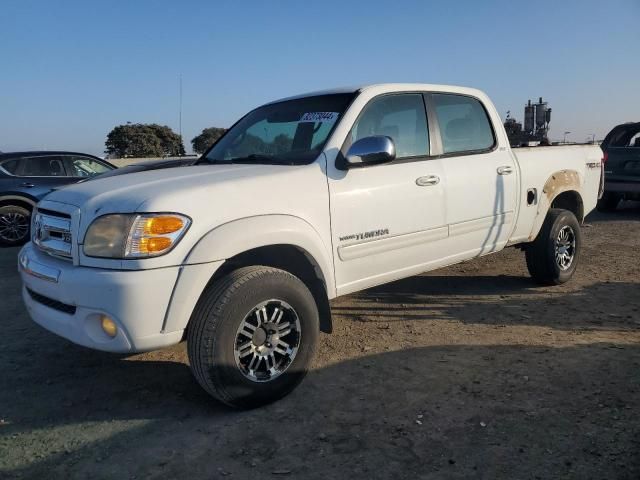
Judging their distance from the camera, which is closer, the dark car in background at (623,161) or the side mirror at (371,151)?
the side mirror at (371,151)

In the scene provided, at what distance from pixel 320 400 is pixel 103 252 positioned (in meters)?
1.50

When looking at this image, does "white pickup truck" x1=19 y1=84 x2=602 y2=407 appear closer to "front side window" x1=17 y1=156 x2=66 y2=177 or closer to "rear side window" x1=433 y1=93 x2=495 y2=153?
"rear side window" x1=433 y1=93 x2=495 y2=153

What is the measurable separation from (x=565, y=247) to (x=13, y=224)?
8460 mm

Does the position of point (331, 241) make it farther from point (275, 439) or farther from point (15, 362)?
point (15, 362)

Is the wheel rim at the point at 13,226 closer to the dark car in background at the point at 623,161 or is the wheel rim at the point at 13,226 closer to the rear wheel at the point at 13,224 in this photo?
the rear wheel at the point at 13,224

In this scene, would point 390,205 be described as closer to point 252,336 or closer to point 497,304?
point 252,336

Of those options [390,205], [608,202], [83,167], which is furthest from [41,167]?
[608,202]

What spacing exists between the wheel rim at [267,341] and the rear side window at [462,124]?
2.03 metres

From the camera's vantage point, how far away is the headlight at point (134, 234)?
2.72 meters

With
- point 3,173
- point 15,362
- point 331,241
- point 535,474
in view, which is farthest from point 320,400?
point 3,173

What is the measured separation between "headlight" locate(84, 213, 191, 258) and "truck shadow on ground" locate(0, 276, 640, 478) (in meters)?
1.00

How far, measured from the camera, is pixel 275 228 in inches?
122

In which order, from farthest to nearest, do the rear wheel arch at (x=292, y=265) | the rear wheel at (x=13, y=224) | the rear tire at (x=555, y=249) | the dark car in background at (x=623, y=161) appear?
the dark car in background at (x=623, y=161), the rear wheel at (x=13, y=224), the rear tire at (x=555, y=249), the rear wheel arch at (x=292, y=265)

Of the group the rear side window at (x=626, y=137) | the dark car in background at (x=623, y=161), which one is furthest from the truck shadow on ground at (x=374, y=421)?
the rear side window at (x=626, y=137)
